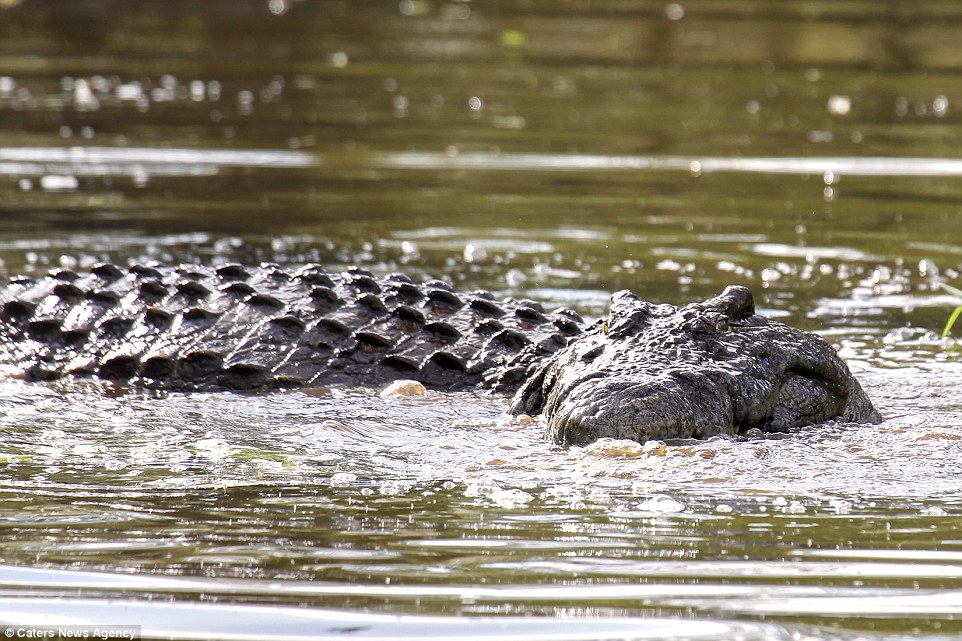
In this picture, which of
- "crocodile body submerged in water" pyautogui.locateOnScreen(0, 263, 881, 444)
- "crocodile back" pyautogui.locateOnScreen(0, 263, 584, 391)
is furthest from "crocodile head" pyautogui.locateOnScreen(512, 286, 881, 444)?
"crocodile back" pyautogui.locateOnScreen(0, 263, 584, 391)

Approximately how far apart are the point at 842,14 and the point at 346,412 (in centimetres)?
1602

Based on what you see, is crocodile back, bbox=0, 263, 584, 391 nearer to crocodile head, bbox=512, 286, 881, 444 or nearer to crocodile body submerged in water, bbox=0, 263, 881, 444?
crocodile body submerged in water, bbox=0, 263, 881, 444

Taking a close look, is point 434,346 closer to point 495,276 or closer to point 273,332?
point 273,332

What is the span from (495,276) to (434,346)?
2095 millimetres

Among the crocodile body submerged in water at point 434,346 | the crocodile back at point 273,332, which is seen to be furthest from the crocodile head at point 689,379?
the crocodile back at point 273,332

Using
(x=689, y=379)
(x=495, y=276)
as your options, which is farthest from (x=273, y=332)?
(x=495, y=276)

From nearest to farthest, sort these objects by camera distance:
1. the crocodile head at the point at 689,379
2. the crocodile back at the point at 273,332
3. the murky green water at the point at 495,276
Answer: the murky green water at the point at 495,276, the crocodile head at the point at 689,379, the crocodile back at the point at 273,332

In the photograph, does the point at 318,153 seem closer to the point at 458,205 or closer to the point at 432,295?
the point at 458,205

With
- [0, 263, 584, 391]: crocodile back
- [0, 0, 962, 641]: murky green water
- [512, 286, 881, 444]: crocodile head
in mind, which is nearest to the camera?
[0, 0, 962, 641]: murky green water

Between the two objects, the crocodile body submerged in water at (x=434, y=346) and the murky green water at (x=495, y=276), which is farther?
the crocodile body submerged in water at (x=434, y=346)

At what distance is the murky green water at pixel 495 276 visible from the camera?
300cm

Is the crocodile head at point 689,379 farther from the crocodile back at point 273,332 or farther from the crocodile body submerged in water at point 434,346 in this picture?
the crocodile back at point 273,332

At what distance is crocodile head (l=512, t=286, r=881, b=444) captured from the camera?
399 centimetres

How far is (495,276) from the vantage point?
7.06m
